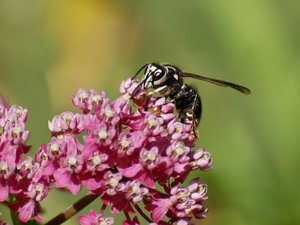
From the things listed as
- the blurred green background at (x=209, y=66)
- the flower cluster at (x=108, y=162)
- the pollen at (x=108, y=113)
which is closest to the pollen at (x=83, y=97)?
the flower cluster at (x=108, y=162)

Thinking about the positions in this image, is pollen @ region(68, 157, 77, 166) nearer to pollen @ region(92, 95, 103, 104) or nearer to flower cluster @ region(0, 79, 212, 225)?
flower cluster @ region(0, 79, 212, 225)

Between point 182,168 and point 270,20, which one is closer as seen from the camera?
point 182,168

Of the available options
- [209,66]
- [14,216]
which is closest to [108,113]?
[14,216]

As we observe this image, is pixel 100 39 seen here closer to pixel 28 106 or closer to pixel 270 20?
pixel 28 106

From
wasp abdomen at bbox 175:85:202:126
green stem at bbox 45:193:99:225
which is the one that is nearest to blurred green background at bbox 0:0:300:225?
wasp abdomen at bbox 175:85:202:126

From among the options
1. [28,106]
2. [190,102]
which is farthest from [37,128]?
[190,102]

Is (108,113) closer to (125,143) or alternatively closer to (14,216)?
(125,143)
